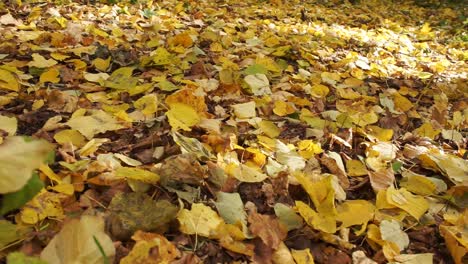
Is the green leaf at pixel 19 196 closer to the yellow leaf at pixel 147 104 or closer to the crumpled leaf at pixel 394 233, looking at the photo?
the yellow leaf at pixel 147 104

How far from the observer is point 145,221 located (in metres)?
0.90

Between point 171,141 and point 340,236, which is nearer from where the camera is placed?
point 340,236

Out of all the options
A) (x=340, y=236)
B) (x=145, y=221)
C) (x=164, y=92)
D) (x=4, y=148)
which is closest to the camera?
(x=4, y=148)

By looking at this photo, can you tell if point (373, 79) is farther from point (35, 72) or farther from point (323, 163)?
point (35, 72)

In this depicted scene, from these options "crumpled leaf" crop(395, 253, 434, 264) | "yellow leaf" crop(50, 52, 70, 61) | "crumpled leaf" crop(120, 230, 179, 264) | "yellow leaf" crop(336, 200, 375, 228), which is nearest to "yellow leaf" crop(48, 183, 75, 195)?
"crumpled leaf" crop(120, 230, 179, 264)

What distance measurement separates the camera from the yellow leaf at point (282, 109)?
5.19 ft

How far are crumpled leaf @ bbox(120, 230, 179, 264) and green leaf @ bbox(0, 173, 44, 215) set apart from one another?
8.5 inches

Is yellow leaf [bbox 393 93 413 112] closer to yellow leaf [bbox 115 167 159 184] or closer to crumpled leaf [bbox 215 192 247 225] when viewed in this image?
crumpled leaf [bbox 215 192 247 225]

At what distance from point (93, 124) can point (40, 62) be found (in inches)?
23.0

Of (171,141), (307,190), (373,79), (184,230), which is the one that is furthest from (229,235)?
(373,79)

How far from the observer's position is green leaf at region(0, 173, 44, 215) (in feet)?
2.80

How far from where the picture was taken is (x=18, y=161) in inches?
30.2

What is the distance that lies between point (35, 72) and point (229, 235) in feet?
3.81

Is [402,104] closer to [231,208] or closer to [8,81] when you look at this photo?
[231,208]
